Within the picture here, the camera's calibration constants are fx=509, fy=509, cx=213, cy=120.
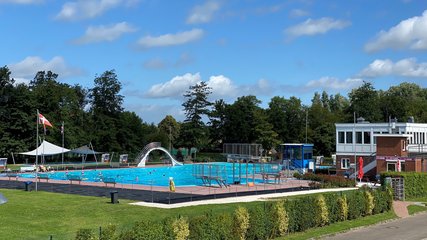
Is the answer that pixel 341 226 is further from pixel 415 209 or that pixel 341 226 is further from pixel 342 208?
pixel 415 209

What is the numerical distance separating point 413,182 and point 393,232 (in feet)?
53.5

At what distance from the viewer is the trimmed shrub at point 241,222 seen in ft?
61.6

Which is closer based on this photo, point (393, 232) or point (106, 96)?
point (393, 232)

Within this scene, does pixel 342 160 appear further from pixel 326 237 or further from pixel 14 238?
pixel 14 238

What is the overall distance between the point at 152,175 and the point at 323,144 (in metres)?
40.9

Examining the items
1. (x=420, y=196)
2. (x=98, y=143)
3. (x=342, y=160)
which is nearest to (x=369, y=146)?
(x=342, y=160)

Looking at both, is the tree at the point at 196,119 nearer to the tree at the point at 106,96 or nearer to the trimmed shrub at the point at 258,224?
the tree at the point at 106,96

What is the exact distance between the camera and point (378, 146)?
5209 cm

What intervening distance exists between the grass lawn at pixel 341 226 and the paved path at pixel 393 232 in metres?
0.43

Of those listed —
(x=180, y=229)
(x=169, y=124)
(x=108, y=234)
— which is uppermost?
(x=169, y=124)

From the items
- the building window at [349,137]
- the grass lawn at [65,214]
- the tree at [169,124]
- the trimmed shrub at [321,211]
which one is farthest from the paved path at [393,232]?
the tree at [169,124]

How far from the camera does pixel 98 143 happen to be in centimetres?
9356

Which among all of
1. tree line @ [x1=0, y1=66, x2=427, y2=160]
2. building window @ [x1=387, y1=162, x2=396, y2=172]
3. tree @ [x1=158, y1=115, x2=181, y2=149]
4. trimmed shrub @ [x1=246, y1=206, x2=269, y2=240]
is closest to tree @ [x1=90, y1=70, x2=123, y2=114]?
tree line @ [x1=0, y1=66, x2=427, y2=160]

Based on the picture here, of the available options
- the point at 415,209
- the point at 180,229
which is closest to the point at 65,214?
the point at 180,229
